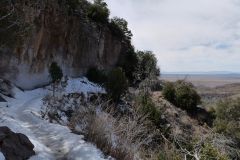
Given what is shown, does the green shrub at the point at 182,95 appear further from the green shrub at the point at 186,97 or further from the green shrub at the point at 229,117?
the green shrub at the point at 229,117

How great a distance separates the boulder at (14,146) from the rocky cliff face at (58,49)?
1259cm

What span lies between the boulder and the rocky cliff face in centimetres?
1259

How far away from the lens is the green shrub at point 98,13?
50875 mm

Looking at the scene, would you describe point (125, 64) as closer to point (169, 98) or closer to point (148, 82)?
point (148, 82)

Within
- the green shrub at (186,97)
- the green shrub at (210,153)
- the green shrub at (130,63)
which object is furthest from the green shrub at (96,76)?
the green shrub at (210,153)

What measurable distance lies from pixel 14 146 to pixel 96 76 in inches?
1468

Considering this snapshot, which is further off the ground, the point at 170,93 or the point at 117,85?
the point at 117,85

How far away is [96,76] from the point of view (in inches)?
1827

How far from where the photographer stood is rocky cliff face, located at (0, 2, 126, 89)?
32188 millimetres

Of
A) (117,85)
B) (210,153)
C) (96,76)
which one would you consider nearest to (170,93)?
(96,76)

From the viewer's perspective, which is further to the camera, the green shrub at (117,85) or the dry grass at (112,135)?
the green shrub at (117,85)

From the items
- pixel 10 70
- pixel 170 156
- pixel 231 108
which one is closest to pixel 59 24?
pixel 10 70

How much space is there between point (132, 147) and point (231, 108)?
40346 millimetres

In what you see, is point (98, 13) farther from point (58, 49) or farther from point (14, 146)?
point (14, 146)
